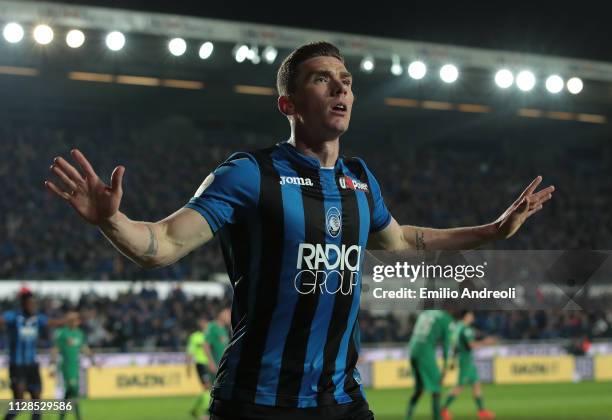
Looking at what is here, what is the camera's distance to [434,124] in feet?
110

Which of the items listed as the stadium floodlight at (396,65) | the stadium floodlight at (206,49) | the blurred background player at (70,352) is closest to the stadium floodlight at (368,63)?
the stadium floodlight at (396,65)

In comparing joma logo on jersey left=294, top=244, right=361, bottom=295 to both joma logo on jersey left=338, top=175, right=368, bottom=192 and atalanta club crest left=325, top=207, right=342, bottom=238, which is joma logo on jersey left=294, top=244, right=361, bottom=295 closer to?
atalanta club crest left=325, top=207, right=342, bottom=238

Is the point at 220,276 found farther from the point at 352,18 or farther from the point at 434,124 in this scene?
the point at 434,124

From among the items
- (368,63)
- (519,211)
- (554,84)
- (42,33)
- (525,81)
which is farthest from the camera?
(554,84)

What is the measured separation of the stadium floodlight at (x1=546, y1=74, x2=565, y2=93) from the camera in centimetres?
2559

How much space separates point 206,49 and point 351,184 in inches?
799

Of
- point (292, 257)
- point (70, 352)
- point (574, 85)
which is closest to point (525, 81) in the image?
point (574, 85)

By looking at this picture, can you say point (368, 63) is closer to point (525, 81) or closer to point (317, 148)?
point (525, 81)

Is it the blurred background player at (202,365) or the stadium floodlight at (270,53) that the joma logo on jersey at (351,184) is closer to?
the blurred background player at (202,365)

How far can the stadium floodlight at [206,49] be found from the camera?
75.2 ft

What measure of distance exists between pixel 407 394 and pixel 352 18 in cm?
959

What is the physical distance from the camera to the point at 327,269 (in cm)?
313

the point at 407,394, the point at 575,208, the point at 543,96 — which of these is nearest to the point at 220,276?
the point at 407,394

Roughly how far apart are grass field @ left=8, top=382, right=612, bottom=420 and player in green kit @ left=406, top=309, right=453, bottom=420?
6.47ft
